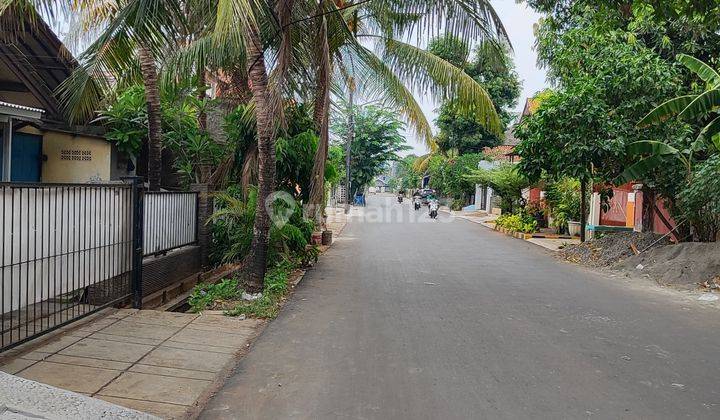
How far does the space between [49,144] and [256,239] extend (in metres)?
5.79

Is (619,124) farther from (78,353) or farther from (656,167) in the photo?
(78,353)

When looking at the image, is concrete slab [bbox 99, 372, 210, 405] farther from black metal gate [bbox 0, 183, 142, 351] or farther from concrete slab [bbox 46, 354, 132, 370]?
black metal gate [bbox 0, 183, 142, 351]

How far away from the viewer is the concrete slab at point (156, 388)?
13.9 ft

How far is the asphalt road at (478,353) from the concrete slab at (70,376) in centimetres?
97

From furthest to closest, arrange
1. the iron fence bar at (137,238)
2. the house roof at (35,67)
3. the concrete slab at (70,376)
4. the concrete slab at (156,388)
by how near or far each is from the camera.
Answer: the house roof at (35,67), the iron fence bar at (137,238), the concrete slab at (70,376), the concrete slab at (156,388)

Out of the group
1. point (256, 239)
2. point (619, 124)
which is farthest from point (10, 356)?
point (619, 124)

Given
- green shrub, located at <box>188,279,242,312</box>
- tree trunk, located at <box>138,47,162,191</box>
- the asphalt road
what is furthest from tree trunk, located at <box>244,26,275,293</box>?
tree trunk, located at <box>138,47,162,191</box>

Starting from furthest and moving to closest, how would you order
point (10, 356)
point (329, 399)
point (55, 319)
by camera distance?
point (55, 319)
point (10, 356)
point (329, 399)

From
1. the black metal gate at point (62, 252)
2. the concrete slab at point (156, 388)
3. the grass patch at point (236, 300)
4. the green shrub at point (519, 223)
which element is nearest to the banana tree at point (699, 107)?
the grass patch at point (236, 300)

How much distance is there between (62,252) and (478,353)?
4390 millimetres

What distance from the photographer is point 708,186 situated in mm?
10391

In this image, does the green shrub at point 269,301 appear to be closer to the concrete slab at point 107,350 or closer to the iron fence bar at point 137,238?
the iron fence bar at point 137,238

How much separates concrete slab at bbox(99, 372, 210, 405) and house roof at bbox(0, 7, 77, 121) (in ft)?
23.3

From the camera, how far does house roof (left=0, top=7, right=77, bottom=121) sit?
9758mm
